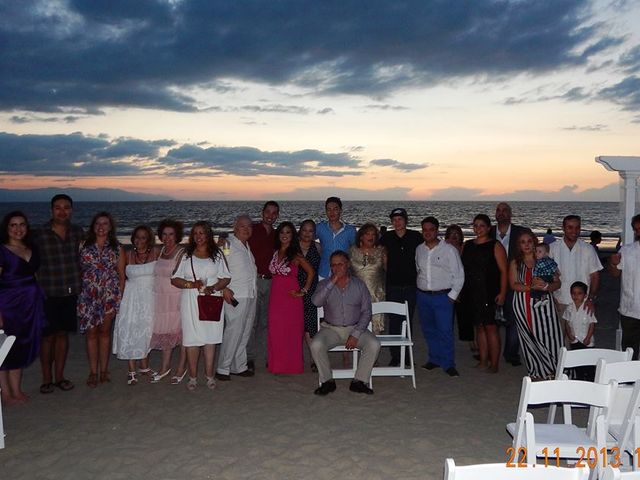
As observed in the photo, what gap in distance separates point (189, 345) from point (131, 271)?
102 cm

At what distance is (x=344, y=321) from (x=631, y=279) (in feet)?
9.55

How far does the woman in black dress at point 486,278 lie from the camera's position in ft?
20.7

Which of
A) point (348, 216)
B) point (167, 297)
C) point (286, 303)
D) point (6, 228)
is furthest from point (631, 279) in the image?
point (348, 216)

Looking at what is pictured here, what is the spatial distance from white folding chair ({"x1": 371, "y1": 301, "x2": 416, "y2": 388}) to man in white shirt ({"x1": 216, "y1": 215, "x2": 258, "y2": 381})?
1.45m

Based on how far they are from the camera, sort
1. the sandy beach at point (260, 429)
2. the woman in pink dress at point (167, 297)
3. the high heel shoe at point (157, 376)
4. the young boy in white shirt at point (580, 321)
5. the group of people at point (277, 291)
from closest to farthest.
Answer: the sandy beach at point (260, 429) → the group of people at point (277, 291) → the young boy in white shirt at point (580, 321) → the woman in pink dress at point (167, 297) → the high heel shoe at point (157, 376)

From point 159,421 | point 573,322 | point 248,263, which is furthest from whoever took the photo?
point 248,263

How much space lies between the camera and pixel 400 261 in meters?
6.65

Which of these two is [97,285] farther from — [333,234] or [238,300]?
[333,234]

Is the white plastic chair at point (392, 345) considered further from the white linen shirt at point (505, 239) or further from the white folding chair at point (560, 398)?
the white folding chair at point (560, 398)

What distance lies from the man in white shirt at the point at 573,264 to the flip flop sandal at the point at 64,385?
536 centimetres

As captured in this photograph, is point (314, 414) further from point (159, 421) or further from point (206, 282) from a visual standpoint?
point (206, 282)

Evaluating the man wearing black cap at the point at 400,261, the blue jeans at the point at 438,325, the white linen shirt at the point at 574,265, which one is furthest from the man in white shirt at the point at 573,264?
the man wearing black cap at the point at 400,261

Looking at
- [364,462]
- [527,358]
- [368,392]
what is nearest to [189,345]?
[368,392]

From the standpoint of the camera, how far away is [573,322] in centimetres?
571
